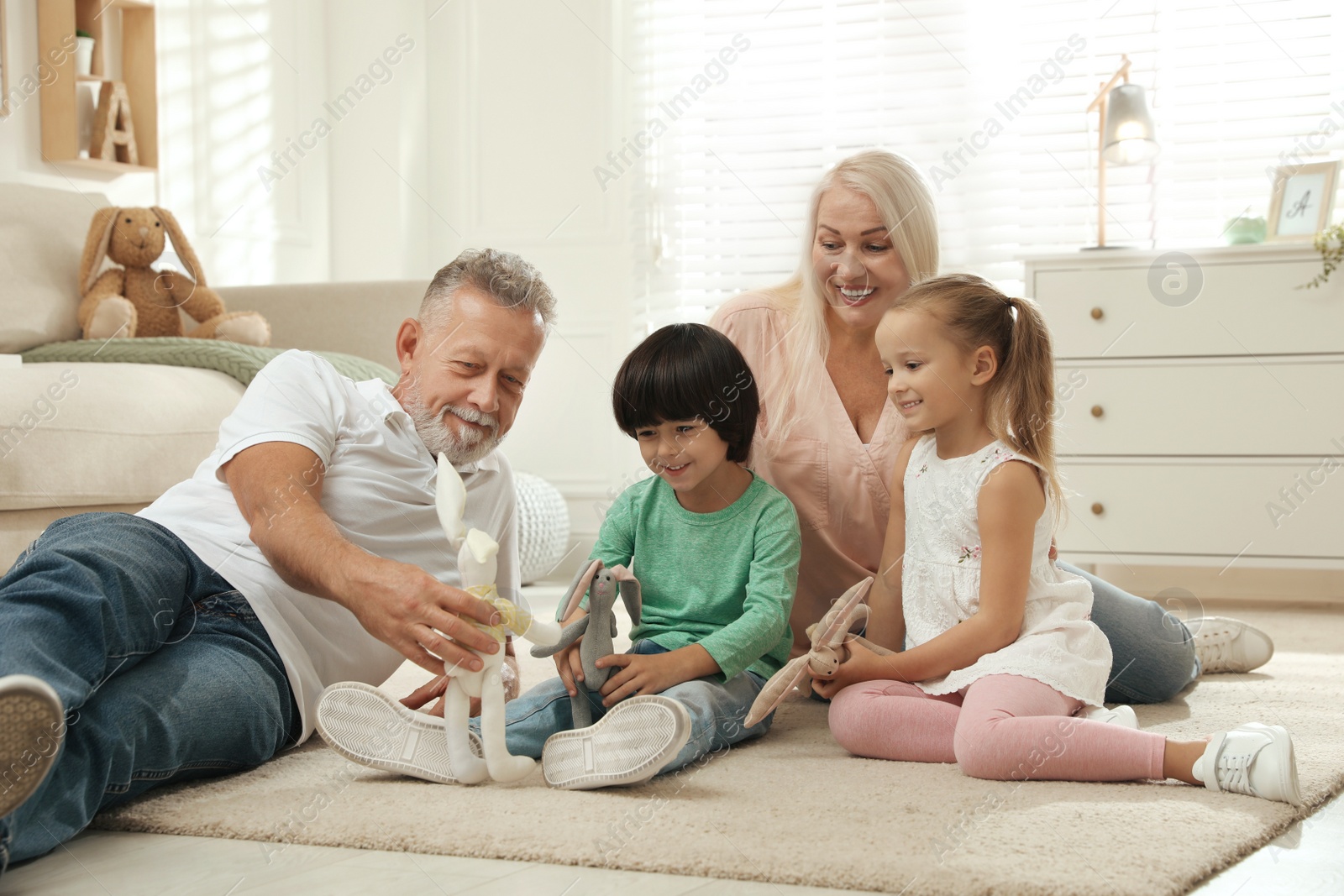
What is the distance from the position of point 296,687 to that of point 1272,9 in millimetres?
2986

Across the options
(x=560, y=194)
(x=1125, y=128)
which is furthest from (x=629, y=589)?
(x=560, y=194)

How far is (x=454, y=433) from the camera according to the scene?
4.34 feet

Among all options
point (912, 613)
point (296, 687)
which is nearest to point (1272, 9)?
point (912, 613)

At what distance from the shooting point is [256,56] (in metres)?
3.41

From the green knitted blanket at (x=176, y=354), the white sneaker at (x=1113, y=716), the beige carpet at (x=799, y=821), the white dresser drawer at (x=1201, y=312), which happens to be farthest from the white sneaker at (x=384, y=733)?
the white dresser drawer at (x=1201, y=312)

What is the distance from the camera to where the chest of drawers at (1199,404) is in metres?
2.48

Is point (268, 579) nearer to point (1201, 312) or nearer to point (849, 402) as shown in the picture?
point (849, 402)

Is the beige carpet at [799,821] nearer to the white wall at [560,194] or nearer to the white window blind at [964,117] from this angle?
the white window blind at [964,117]

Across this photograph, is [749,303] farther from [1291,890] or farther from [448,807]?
[1291,890]

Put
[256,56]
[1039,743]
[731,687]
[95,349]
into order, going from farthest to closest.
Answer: [256,56] < [95,349] < [731,687] < [1039,743]

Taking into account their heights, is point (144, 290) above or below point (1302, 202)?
below

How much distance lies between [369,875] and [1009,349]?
970 mm

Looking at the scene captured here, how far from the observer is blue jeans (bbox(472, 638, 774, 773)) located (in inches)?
47.9

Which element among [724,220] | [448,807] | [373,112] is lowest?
[448,807]
